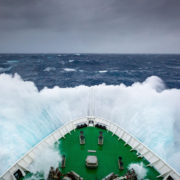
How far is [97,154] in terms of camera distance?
12992 mm

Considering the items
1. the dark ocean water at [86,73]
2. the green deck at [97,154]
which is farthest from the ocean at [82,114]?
the dark ocean water at [86,73]

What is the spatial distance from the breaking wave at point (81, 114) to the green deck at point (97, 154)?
20.5 feet

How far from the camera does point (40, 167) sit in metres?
11.1

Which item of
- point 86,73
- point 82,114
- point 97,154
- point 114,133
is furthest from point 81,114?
point 86,73

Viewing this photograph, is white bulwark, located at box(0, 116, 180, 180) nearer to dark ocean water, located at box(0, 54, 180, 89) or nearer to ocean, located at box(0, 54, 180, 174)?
ocean, located at box(0, 54, 180, 174)

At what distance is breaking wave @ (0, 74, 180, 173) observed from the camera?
17.5 m

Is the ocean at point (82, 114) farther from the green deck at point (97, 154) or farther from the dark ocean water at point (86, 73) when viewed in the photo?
the dark ocean water at point (86, 73)

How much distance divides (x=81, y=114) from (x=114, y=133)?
1090cm

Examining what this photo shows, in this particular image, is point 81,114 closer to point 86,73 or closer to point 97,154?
point 97,154

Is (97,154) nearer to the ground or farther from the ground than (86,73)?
nearer to the ground

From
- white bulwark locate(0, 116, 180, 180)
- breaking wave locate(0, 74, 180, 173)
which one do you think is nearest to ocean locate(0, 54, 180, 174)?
breaking wave locate(0, 74, 180, 173)

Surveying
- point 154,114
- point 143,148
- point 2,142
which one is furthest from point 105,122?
point 2,142

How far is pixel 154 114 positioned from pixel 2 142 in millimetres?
24078

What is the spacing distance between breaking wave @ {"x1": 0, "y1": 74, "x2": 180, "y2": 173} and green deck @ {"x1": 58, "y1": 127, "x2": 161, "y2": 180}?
6234 millimetres
